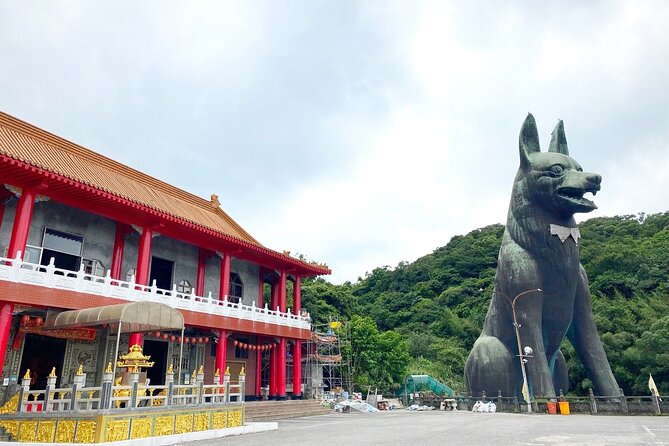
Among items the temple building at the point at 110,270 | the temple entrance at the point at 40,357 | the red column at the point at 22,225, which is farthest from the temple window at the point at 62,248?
the temple entrance at the point at 40,357

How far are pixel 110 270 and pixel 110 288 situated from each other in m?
2.42

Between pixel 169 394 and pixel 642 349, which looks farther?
pixel 642 349

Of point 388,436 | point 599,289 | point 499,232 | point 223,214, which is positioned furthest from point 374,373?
point 499,232

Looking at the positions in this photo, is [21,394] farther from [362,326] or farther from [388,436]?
[362,326]

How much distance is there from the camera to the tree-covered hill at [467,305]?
2669 centimetres

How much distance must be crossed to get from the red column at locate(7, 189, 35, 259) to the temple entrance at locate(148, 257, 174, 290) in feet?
19.1

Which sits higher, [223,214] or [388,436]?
[223,214]

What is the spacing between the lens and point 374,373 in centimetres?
3384

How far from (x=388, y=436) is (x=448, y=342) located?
132 feet

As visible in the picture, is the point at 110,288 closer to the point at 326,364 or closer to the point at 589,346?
the point at 589,346

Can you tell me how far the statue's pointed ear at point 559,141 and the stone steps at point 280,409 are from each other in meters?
14.0

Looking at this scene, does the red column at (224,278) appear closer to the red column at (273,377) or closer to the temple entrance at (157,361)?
the temple entrance at (157,361)

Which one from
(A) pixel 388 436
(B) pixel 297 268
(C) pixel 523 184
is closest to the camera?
(A) pixel 388 436

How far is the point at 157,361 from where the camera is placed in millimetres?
17906
